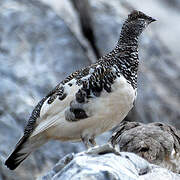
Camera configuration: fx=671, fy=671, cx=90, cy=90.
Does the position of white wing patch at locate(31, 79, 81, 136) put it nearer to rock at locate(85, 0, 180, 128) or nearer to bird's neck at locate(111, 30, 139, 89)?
bird's neck at locate(111, 30, 139, 89)

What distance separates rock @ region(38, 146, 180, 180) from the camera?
5.12 meters

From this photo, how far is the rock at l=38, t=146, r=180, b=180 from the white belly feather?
1.34 meters

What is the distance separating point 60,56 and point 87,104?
576 centimetres

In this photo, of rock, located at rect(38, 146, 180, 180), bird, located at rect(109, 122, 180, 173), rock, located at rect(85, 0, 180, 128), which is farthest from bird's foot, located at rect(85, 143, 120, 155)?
rock, located at rect(85, 0, 180, 128)

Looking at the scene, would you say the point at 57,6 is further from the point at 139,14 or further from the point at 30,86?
the point at 139,14

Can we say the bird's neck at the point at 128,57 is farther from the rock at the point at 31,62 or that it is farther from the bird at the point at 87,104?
the rock at the point at 31,62

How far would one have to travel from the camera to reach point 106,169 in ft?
17.0

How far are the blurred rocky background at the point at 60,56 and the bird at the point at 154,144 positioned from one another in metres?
3.80

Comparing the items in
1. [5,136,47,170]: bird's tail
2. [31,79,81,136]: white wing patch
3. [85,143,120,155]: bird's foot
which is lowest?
[5,136,47,170]: bird's tail

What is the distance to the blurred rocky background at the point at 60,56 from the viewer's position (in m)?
11.4

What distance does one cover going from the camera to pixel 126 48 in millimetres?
7535

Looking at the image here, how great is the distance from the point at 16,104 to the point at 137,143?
528 cm

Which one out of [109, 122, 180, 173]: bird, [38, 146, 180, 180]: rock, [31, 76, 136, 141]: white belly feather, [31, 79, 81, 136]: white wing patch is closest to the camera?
[38, 146, 180, 180]: rock

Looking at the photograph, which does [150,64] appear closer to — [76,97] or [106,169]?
[76,97]
